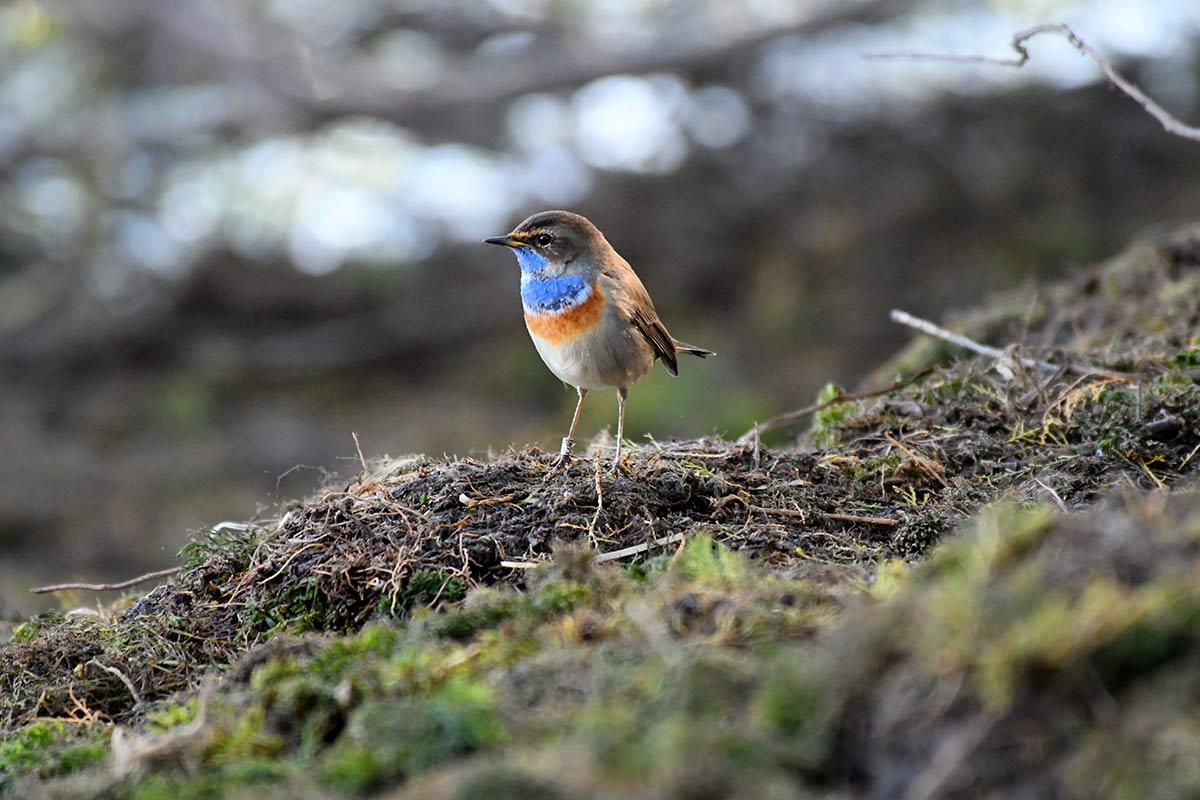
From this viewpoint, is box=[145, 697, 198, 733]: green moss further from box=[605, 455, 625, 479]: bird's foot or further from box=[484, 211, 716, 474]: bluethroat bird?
box=[484, 211, 716, 474]: bluethroat bird

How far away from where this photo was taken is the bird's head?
536 centimetres

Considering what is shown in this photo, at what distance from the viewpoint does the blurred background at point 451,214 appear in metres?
11.4

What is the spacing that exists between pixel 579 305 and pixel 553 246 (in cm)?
31

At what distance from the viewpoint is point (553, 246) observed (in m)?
5.36

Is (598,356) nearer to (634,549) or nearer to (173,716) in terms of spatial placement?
(634,549)

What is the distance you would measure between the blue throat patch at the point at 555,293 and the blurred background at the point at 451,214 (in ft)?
18.1

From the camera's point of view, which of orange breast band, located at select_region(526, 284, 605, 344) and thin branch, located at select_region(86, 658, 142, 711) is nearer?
thin branch, located at select_region(86, 658, 142, 711)

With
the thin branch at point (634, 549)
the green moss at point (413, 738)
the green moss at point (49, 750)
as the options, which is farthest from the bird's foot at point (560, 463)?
the green moss at point (413, 738)

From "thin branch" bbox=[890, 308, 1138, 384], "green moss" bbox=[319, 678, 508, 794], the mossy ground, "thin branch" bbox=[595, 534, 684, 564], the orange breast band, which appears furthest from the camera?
the orange breast band

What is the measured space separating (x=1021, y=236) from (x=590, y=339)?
295 inches

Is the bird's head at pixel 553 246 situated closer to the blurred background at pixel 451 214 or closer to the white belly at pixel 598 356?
the white belly at pixel 598 356

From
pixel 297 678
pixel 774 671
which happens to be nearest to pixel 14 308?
pixel 297 678

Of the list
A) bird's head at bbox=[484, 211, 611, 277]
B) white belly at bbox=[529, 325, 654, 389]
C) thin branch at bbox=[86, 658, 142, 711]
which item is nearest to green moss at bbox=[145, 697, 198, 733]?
thin branch at bbox=[86, 658, 142, 711]

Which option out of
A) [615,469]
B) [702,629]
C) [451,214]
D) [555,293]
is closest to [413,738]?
[702,629]
